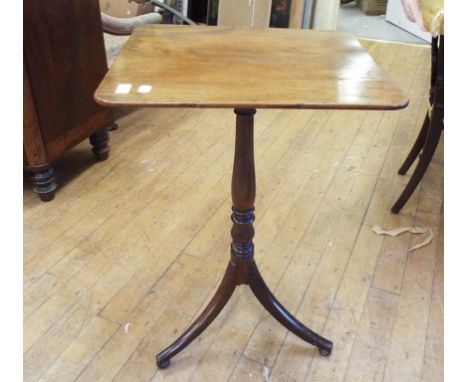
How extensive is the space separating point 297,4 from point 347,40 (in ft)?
8.85

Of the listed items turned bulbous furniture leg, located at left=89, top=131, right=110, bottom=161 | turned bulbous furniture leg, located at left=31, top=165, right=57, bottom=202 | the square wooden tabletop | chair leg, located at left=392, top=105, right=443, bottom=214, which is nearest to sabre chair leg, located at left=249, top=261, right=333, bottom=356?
the square wooden tabletop

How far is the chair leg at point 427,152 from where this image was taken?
5.64 feet

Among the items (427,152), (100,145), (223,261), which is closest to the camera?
(223,261)

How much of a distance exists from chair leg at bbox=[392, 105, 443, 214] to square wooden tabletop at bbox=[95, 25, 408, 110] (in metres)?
0.69

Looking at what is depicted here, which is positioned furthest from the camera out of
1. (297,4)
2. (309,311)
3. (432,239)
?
(297,4)

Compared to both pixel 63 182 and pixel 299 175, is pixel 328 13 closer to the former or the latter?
pixel 299 175

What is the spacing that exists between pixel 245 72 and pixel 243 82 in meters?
0.06

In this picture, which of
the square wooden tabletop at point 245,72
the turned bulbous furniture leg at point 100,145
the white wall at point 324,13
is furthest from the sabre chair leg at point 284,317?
the white wall at point 324,13

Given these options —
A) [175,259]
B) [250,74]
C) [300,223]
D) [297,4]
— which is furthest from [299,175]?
[297,4]

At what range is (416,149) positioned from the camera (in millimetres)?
2037

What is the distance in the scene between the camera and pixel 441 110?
170 centimetres

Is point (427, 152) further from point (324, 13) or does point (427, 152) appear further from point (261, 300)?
point (324, 13)

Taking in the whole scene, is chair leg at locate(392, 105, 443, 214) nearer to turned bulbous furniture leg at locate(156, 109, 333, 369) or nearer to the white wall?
turned bulbous furniture leg at locate(156, 109, 333, 369)

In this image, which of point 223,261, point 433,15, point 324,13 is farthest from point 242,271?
point 324,13
